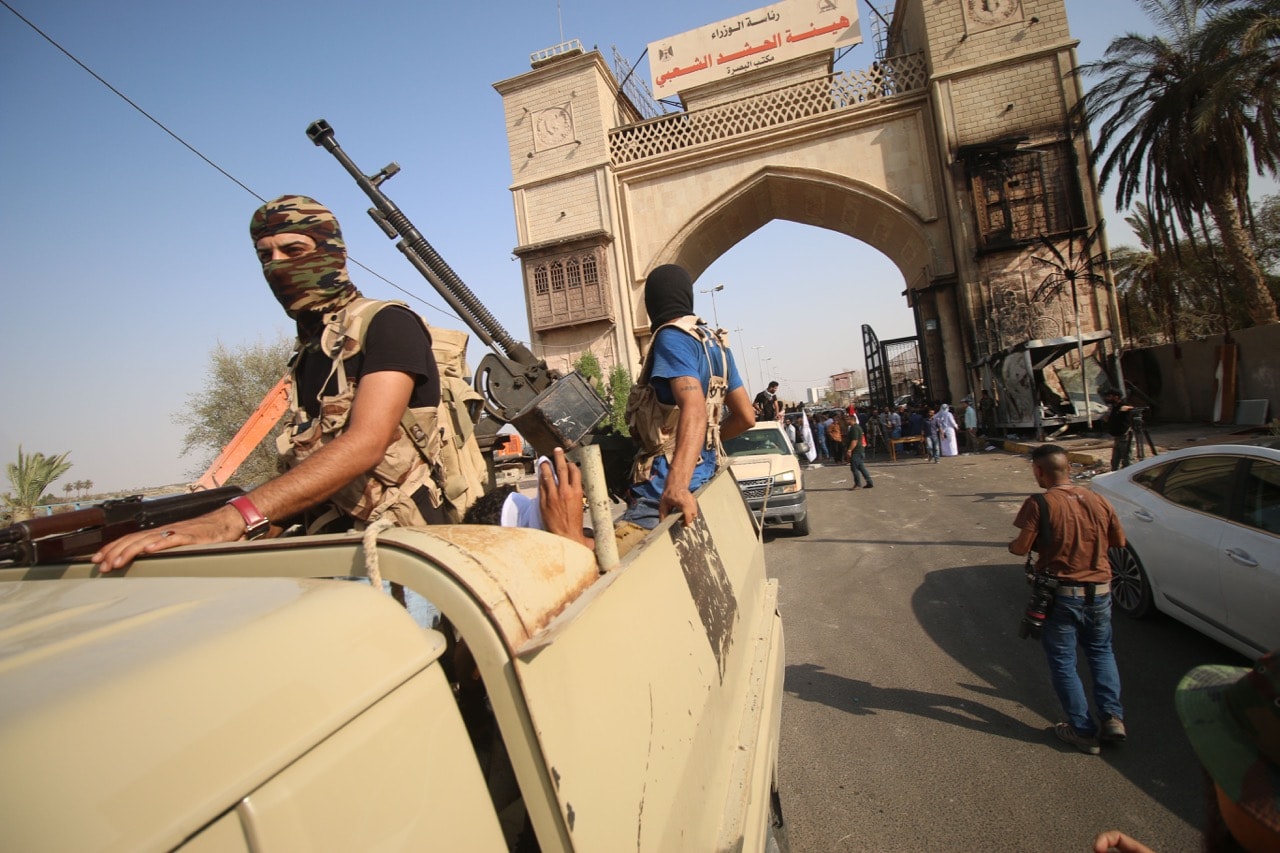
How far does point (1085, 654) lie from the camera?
313 centimetres

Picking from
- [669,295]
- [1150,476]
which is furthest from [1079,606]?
[669,295]

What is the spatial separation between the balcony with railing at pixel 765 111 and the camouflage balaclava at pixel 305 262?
19078 millimetres

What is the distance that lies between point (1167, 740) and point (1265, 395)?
1420 cm

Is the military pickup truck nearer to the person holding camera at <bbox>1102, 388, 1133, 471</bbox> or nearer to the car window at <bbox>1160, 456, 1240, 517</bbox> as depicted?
the car window at <bbox>1160, 456, 1240, 517</bbox>

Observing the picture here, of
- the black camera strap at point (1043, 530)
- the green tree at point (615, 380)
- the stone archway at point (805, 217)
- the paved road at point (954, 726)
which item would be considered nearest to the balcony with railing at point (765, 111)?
the stone archway at point (805, 217)

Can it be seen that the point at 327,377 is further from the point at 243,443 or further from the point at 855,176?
the point at 855,176

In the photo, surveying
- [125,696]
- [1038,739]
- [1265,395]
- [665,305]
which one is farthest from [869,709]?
[1265,395]

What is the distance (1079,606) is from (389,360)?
3267 mm

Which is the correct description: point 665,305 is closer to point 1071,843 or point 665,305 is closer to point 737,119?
point 1071,843

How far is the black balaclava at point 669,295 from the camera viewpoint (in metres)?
2.57

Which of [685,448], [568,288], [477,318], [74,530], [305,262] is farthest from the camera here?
[568,288]

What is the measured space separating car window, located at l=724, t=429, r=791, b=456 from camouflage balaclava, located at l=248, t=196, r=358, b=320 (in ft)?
24.7

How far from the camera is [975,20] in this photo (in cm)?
1694

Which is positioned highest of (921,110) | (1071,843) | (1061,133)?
(921,110)
